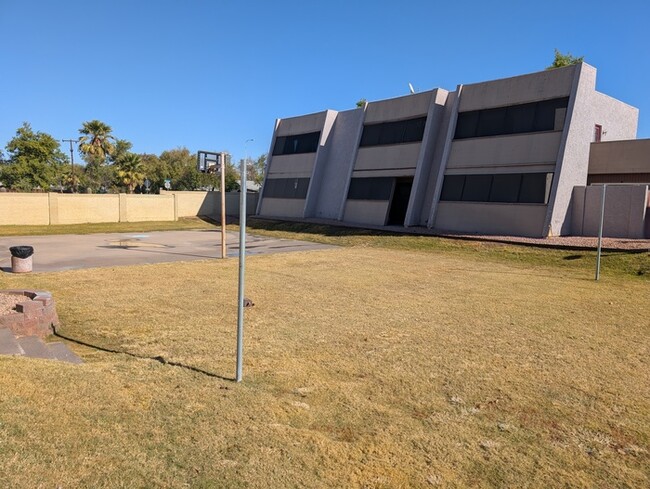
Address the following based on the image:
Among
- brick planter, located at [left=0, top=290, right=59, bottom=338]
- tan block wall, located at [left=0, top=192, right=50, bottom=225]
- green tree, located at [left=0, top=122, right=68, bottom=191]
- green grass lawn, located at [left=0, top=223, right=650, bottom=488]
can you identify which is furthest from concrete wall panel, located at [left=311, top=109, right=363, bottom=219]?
green tree, located at [left=0, top=122, right=68, bottom=191]

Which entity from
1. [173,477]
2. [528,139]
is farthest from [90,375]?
[528,139]

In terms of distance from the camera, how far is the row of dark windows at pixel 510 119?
2036 centimetres

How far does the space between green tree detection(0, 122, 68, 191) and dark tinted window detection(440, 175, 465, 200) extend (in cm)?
4608

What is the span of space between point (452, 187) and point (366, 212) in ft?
20.8

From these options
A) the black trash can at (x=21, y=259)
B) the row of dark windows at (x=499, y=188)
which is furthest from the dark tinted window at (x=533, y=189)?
the black trash can at (x=21, y=259)

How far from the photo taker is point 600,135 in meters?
22.0

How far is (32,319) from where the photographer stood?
251 inches

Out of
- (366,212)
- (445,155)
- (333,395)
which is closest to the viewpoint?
(333,395)

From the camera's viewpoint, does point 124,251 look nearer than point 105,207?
Yes

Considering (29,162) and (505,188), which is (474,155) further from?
(29,162)

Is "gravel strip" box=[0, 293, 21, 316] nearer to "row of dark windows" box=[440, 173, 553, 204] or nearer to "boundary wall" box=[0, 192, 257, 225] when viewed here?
"row of dark windows" box=[440, 173, 553, 204]

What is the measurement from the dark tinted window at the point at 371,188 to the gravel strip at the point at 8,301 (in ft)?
72.9

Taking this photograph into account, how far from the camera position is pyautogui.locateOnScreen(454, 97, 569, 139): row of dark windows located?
20.4 meters

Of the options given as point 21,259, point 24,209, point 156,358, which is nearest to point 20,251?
point 21,259
